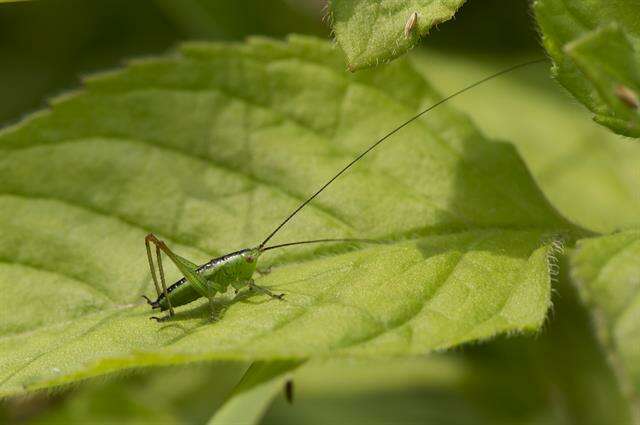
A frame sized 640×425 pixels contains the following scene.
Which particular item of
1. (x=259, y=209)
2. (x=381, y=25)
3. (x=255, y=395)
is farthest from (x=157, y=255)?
(x=381, y=25)

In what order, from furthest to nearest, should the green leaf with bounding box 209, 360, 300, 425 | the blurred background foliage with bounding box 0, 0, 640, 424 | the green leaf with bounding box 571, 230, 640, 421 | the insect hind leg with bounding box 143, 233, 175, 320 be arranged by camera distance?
1. the blurred background foliage with bounding box 0, 0, 640, 424
2. the insect hind leg with bounding box 143, 233, 175, 320
3. the green leaf with bounding box 209, 360, 300, 425
4. the green leaf with bounding box 571, 230, 640, 421

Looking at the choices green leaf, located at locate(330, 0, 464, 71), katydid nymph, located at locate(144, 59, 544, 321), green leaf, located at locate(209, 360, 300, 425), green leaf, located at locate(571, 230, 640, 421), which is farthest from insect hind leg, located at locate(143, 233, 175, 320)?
green leaf, located at locate(571, 230, 640, 421)

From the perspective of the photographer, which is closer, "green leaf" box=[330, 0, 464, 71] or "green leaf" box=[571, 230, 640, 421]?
"green leaf" box=[571, 230, 640, 421]

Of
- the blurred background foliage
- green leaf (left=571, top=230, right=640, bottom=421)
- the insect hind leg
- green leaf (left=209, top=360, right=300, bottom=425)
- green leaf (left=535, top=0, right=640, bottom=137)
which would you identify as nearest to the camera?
green leaf (left=571, top=230, right=640, bottom=421)

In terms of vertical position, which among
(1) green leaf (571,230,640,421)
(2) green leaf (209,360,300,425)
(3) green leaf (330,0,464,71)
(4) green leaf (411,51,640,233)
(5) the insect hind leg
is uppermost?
(3) green leaf (330,0,464,71)

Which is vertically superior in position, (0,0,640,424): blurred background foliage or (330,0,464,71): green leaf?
(330,0,464,71): green leaf

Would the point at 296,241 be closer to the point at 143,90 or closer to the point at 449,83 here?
the point at 143,90

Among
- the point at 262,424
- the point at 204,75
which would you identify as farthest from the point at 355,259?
the point at 262,424

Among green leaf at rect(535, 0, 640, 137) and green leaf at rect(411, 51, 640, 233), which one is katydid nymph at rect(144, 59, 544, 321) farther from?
green leaf at rect(411, 51, 640, 233)

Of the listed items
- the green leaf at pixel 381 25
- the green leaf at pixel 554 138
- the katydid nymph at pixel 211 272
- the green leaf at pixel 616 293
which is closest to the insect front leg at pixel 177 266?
the katydid nymph at pixel 211 272
